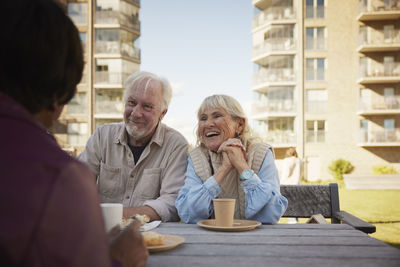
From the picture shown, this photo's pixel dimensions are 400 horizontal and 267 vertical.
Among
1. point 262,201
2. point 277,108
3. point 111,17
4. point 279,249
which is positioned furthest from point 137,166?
point 111,17

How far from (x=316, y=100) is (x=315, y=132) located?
247 centimetres

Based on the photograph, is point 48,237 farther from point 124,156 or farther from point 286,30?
point 286,30

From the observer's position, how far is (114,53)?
3164cm

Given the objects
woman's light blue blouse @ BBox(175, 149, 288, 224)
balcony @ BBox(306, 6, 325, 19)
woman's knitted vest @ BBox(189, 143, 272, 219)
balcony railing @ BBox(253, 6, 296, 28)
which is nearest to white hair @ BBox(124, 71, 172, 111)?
woman's knitted vest @ BBox(189, 143, 272, 219)

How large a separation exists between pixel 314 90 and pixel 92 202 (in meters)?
31.1

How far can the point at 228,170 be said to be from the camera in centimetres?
309

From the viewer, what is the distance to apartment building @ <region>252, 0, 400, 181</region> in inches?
1145

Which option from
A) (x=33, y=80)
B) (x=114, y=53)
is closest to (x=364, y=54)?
(x=114, y=53)

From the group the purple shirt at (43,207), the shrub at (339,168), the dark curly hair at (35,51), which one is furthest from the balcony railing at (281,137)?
the purple shirt at (43,207)

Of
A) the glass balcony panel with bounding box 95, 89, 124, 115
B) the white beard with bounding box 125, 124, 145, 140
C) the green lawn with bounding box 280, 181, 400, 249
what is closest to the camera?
the white beard with bounding box 125, 124, 145, 140

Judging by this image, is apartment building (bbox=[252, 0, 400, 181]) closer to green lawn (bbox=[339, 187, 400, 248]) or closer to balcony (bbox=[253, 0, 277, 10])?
balcony (bbox=[253, 0, 277, 10])

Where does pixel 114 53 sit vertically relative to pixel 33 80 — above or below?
above

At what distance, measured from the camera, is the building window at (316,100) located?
30250 mm

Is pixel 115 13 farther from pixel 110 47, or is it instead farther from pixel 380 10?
pixel 380 10
